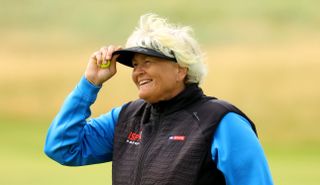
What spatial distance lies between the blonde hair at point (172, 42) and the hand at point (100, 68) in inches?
8.3

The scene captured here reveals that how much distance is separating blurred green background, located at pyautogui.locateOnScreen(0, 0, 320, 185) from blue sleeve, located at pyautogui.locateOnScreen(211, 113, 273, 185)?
21.2 feet

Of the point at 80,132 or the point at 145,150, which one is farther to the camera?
the point at 80,132

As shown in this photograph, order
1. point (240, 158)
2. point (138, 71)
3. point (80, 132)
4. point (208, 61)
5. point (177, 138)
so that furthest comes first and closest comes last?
point (208, 61) < point (80, 132) < point (138, 71) < point (177, 138) < point (240, 158)

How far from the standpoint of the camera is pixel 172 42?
3.97m

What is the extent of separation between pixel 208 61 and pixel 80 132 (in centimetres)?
781

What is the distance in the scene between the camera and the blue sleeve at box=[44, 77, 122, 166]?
4.21m

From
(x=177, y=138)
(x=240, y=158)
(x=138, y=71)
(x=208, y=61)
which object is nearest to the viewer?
(x=240, y=158)

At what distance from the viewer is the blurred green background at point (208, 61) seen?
40.3 feet

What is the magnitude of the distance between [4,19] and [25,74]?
5.73 ft

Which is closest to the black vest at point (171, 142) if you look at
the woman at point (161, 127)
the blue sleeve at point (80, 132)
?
the woman at point (161, 127)

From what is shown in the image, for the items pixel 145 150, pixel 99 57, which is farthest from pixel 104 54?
pixel 145 150

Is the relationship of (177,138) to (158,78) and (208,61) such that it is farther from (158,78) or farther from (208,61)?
(208,61)

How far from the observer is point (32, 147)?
11961 millimetres

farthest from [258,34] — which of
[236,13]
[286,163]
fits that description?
[286,163]
